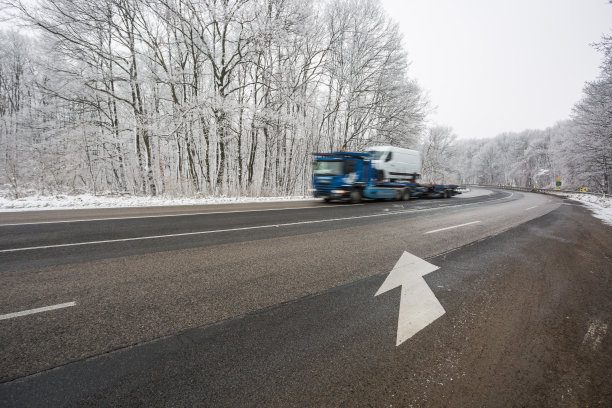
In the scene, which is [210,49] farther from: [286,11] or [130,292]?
[130,292]

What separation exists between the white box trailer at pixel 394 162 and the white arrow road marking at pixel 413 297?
1181cm

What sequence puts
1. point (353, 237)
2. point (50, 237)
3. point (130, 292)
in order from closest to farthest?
point (130, 292), point (50, 237), point (353, 237)

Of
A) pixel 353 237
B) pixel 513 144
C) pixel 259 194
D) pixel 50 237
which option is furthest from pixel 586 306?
pixel 513 144

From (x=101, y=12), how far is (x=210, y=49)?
17.6 ft

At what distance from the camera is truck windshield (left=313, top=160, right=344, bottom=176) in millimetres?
13594

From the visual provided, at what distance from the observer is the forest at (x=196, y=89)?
13.4m

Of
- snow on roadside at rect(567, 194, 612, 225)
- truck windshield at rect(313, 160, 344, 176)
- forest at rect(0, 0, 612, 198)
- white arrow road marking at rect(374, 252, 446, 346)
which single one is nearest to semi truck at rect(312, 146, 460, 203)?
truck windshield at rect(313, 160, 344, 176)

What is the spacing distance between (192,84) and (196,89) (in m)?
0.44

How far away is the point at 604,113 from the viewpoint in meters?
20.9

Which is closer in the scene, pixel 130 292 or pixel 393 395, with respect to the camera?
pixel 393 395

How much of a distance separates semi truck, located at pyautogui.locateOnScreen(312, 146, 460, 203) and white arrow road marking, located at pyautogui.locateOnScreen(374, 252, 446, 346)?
374 inches

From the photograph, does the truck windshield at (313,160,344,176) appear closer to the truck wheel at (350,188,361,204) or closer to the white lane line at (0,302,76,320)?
the truck wheel at (350,188,361,204)

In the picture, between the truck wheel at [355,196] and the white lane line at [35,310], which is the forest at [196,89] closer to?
the truck wheel at [355,196]

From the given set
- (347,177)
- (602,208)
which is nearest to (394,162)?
(347,177)
